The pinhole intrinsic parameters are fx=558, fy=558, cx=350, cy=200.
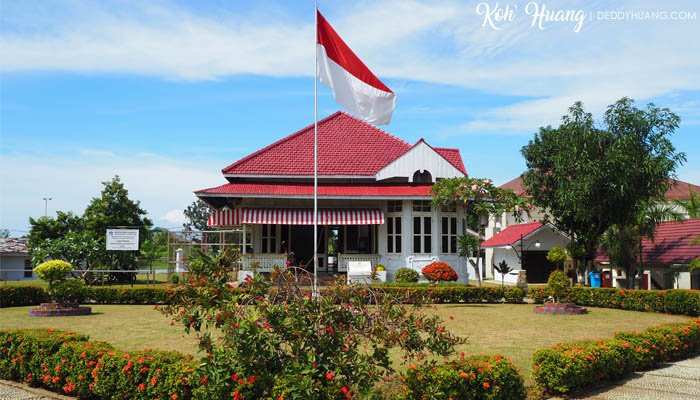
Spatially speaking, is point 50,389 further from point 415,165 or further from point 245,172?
point 415,165

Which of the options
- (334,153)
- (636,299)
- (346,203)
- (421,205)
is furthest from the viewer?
(334,153)

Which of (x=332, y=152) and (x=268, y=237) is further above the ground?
(x=332, y=152)

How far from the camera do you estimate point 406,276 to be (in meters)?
21.8

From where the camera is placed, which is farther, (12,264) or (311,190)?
(12,264)

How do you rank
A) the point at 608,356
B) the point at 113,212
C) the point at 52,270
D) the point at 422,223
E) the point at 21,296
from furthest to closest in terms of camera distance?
the point at 113,212
the point at 422,223
the point at 21,296
the point at 52,270
the point at 608,356

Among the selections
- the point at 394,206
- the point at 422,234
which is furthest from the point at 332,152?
the point at 422,234

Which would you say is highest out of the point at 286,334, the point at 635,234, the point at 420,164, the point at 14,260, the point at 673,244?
the point at 420,164

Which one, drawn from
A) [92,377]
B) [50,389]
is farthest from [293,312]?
[50,389]

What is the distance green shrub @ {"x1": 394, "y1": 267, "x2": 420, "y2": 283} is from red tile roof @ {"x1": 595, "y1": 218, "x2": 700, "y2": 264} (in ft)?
37.1

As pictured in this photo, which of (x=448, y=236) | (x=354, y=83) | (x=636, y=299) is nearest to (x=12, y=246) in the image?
(x=448, y=236)

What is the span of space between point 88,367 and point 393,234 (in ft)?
58.4

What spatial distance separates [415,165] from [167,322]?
13800 mm

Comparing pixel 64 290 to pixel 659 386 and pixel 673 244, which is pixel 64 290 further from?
pixel 673 244

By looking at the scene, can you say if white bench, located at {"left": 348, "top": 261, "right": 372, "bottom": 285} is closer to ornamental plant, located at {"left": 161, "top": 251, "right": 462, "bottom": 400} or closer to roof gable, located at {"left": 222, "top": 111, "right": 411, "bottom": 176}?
roof gable, located at {"left": 222, "top": 111, "right": 411, "bottom": 176}
